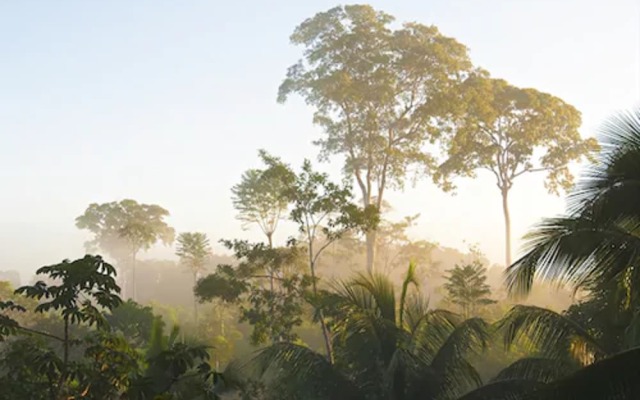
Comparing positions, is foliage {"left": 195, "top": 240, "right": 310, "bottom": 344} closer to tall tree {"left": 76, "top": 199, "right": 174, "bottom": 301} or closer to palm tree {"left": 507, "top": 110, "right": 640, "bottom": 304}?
palm tree {"left": 507, "top": 110, "right": 640, "bottom": 304}

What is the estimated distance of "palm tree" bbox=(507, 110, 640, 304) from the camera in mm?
4855

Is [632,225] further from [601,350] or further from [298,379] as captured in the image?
[298,379]

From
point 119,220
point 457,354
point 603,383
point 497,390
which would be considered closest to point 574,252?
point 603,383

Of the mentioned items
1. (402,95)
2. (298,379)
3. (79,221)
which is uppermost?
(402,95)

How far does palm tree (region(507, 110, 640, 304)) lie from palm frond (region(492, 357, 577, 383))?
225 cm

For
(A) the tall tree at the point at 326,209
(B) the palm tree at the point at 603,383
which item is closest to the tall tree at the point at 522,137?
(A) the tall tree at the point at 326,209

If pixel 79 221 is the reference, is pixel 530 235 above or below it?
below

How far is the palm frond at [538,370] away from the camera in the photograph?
24.5 ft

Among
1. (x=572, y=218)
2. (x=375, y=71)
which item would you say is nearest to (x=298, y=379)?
(x=572, y=218)

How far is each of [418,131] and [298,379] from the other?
714 inches

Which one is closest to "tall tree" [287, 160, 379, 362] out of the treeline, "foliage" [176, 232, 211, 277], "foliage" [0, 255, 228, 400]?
the treeline

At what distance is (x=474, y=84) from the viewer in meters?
25.0

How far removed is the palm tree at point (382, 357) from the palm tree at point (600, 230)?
3.21 m

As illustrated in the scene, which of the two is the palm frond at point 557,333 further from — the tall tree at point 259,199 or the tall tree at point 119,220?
the tall tree at point 119,220
